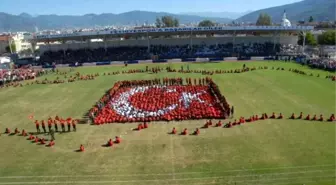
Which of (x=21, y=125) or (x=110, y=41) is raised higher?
(x=110, y=41)

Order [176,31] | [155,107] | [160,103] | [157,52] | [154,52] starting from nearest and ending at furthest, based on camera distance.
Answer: [155,107] → [160,103] → [176,31] → [154,52] → [157,52]

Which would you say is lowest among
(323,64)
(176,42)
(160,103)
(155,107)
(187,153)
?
(187,153)

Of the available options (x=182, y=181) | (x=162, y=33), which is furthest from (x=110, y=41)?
(x=182, y=181)

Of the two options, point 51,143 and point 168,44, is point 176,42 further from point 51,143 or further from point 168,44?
point 51,143

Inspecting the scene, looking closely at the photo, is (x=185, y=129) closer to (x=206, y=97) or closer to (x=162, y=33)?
(x=206, y=97)

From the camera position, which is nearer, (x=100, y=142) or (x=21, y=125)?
(x=100, y=142)

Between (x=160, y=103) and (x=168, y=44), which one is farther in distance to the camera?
(x=168, y=44)

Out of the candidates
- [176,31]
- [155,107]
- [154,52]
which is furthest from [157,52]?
[155,107]
